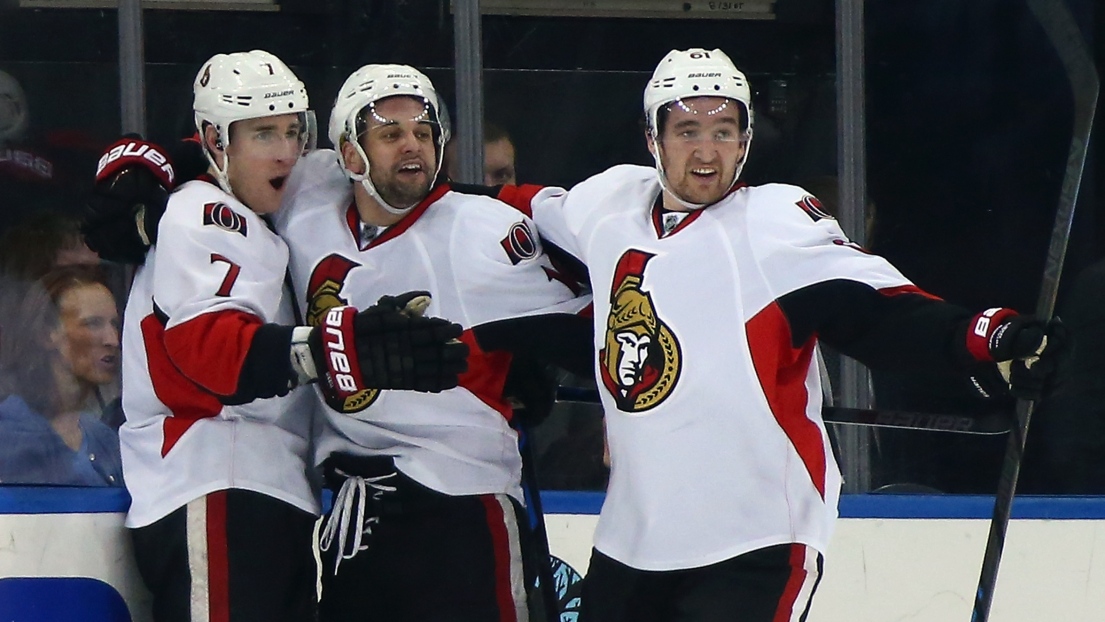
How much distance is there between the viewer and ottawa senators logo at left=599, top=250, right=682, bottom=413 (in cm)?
229

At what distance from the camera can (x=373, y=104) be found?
8.19ft

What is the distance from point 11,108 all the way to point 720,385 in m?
1.68

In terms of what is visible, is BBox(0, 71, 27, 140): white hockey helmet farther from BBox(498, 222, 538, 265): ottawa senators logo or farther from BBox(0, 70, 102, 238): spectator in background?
BBox(498, 222, 538, 265): ottawa senators logo

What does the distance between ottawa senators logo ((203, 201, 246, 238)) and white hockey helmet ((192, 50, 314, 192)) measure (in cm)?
8

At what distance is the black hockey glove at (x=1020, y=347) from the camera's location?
205cm

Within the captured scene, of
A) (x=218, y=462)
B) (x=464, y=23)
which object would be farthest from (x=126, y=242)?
(x=464, y=23)

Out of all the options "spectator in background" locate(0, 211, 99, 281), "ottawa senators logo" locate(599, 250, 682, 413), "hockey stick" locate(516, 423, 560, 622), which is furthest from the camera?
"spectator in background" locate(0, 211, 99, 281)

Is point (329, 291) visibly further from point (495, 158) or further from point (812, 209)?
point (495, 158)

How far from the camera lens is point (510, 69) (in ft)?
11.6

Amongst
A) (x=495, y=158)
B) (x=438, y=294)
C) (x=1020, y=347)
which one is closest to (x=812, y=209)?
(x=1020, y=347)

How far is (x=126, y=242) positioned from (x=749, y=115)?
2.93ft

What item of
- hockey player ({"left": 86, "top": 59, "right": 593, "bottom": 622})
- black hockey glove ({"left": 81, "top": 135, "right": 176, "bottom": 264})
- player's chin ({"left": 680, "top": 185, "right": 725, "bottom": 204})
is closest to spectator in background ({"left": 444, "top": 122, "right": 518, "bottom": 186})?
hockey player ({"left": 86, "top": 59, "right": 593, "bottom": 622})

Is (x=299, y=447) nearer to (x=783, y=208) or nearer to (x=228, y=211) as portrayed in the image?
(x=228, y=211)

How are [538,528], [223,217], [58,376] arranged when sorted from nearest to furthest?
[223,217] → [538,528] → [58,376]
